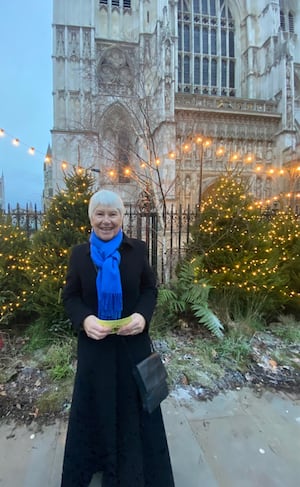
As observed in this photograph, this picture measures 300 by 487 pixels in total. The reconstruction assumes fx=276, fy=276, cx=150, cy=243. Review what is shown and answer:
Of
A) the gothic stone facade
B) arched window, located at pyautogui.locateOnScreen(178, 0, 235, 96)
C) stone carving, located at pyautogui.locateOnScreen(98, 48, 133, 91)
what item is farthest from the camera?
arched window, located at pyautogui.locateOnScreen(178, 0, 235, 96)

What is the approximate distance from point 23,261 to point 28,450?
250 cm

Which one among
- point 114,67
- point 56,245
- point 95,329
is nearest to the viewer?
point 95,329

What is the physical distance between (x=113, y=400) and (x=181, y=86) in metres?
20.8

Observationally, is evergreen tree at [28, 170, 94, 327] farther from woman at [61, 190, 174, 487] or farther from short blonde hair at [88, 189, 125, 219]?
short blonde hair at [88, 189, 125, 219]

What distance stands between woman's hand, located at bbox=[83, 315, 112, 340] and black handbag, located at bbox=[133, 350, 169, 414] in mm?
267

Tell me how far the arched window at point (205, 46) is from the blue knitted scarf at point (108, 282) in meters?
20.0

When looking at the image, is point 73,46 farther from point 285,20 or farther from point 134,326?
point 134,326

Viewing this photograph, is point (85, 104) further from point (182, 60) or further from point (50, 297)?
point (50, 297)

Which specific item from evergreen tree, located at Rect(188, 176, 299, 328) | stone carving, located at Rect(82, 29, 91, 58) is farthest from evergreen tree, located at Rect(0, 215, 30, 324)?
stone carving, located at Rect(82, 29, 91, 58)

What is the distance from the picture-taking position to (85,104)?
54.9 ft

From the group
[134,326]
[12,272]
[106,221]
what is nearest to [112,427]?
[134,326]

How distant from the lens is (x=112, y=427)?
1473 millimetres

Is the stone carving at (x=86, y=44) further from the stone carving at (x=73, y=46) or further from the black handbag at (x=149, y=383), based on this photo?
the black handbag at (x=149, y=383)

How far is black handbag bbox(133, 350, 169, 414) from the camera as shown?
1.43 meters
